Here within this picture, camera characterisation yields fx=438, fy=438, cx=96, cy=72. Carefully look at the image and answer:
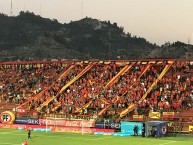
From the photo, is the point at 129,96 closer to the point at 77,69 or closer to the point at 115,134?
the point at 115,134

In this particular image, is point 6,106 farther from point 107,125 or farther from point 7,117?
point 107,125

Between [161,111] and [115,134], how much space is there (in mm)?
6008

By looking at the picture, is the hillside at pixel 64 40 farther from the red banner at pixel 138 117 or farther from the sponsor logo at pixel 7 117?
the red banner at pixel 138 117

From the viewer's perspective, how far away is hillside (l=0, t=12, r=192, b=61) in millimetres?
140238

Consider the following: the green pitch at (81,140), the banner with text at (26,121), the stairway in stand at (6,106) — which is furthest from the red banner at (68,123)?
the stairway in stand at (6,106)

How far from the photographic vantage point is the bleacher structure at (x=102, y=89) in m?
51.4

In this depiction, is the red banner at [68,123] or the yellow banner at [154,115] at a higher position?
the yellow banner at [154,115]

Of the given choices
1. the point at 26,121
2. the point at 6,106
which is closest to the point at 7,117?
the point at 26,121

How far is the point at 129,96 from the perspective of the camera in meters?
55.0

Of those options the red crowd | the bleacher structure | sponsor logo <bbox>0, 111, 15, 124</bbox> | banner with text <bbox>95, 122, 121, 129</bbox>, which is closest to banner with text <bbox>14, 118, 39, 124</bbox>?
sponsor logo <bbox>0, 111, 15, 124</bbox>

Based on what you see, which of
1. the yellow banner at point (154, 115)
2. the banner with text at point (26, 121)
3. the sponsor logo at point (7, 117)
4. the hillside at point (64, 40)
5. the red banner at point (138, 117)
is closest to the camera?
the yellow banner at point (154, 115)

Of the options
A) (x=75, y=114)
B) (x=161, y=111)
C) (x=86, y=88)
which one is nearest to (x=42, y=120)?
(x=75, y=114)

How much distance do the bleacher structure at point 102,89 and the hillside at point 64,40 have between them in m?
56.4

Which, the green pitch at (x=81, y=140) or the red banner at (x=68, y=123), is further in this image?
the red banner at (x=68, y=123)
